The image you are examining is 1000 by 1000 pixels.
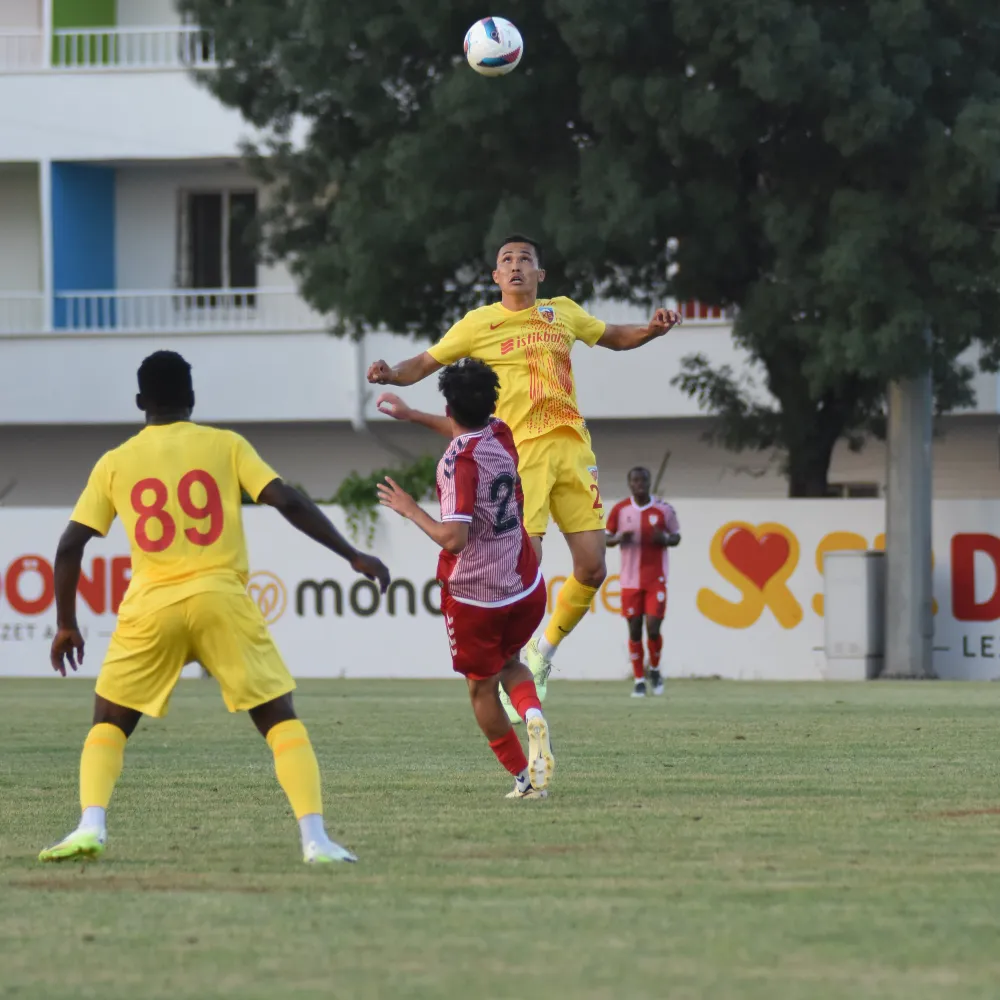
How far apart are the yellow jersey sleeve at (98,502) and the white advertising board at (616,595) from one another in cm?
1856

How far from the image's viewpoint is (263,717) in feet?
24.0

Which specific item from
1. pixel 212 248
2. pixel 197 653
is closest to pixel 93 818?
pixel 197 653

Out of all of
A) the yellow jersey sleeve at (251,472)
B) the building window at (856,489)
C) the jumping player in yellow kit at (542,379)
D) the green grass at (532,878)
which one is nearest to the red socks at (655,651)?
the green grass at (532,878)

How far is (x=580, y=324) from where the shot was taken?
11.2m

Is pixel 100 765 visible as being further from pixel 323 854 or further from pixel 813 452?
pixel 813 452

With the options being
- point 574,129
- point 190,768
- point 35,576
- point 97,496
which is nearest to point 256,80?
point 574,129

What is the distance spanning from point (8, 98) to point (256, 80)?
10731 mm

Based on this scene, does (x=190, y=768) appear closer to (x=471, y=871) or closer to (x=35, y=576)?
(x=471, y=871)

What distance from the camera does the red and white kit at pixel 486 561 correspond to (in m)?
8.82

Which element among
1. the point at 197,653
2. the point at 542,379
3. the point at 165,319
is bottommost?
the point at 197,653

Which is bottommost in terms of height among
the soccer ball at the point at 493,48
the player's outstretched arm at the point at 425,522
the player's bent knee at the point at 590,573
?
the player's bent knee at the point at 590,573

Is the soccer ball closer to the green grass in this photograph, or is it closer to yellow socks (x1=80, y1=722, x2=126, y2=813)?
the green grass

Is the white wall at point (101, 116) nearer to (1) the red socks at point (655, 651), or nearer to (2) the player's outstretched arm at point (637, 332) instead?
(1) the red socks at point (655, 651)

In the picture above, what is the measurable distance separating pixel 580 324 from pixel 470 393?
2459 millimetres
